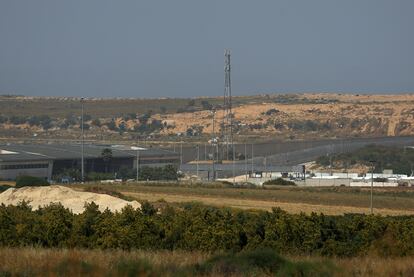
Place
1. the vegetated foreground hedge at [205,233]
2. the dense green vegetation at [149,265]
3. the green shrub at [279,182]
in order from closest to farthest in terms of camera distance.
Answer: the dense green vegetation at [149,265] < the vegetated foreground hedge at [205,233] < the green shrub at [279,182]

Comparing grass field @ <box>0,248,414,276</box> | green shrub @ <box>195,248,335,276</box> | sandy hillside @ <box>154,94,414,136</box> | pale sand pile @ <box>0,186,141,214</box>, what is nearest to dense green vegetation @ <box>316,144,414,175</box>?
sandy hillside @ <box>154,94,414,136</box>

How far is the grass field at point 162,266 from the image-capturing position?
18.0m

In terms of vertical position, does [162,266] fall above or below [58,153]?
above

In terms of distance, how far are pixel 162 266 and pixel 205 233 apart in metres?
10.1

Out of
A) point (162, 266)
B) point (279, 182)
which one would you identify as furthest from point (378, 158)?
point (162, 266)

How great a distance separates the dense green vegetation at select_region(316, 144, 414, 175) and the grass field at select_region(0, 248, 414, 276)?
8130cm

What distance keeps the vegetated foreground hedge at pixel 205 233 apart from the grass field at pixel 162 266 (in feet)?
21.6

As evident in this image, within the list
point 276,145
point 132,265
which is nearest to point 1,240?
point 132,265

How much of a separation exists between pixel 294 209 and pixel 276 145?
6912 centimetres

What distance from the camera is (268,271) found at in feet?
62.5

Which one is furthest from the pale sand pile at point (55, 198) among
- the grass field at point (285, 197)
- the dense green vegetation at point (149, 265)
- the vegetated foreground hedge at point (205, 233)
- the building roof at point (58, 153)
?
the building roof at point (58, 153)

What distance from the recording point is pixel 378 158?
10500 cm

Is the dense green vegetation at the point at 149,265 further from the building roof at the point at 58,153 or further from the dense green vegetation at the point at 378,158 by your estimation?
the dense green vegetation at the point at 378,158

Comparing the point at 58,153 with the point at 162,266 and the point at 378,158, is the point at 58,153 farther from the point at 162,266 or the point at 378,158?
the point at 162,266
